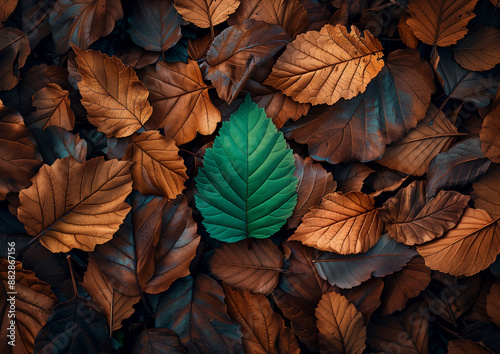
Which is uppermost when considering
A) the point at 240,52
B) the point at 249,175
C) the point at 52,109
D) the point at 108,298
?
the point at 240,52

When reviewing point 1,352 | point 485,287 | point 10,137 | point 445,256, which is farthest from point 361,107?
point 1,352

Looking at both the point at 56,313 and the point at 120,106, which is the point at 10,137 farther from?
the point at 56,313

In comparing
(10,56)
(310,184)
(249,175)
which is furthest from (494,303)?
(10,56)

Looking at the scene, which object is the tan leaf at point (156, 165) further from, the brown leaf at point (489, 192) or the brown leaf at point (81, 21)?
the brown leaf at point (489, 192)

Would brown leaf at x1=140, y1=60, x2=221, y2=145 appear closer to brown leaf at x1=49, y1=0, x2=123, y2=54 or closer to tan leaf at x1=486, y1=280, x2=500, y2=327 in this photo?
brown leaf at x1=49, y1=0, x2=123, y2=54

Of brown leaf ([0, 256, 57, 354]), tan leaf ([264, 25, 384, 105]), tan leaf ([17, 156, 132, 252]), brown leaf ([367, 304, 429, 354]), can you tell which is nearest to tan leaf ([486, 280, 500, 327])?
brown leaf ([367, 304, 429, 354])

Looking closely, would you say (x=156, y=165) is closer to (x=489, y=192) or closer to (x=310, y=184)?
(x=310, y=184)
